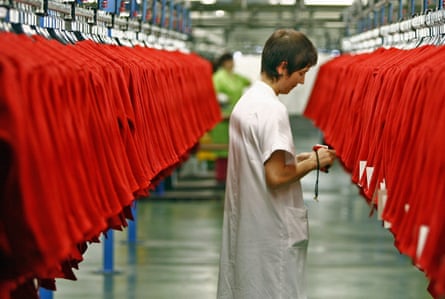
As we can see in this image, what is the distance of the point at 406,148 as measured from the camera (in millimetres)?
3221

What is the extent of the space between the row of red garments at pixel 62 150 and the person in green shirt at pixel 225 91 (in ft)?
26.3

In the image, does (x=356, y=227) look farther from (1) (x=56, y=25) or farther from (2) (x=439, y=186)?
(2) (x=439, y=186)

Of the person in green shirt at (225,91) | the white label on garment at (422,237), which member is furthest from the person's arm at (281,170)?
the person in green shirt at (225,91)

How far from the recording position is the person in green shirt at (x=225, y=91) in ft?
41.9

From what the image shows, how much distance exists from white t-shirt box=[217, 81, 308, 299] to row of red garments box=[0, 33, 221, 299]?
434mm

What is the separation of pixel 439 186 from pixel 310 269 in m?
5.54

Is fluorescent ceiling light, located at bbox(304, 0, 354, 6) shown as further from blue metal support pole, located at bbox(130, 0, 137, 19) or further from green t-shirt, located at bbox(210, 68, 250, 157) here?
blue metal support pole, located at bbox(130, 0, 137, 19)

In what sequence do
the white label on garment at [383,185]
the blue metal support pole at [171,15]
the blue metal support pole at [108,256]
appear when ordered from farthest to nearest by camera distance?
1. the blue metal support pole at [171,15]
2. the blue metal support pole at [108,256]
3. the white label on garment at [383,185]

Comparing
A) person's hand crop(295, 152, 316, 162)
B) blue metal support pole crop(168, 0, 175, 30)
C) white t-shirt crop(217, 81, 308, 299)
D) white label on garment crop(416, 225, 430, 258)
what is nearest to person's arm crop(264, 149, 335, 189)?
white t-shirt crop(217, 81, 308, 299)

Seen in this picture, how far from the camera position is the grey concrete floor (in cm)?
731

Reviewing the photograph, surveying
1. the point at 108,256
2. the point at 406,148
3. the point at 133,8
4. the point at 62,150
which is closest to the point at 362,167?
the point at 406,148

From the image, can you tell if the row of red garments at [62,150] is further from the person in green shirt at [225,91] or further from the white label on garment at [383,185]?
the person in green shirt at [225,91]

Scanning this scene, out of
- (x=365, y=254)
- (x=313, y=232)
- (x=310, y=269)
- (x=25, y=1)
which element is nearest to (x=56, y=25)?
(x=25, y=1)

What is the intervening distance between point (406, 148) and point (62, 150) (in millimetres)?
1134
